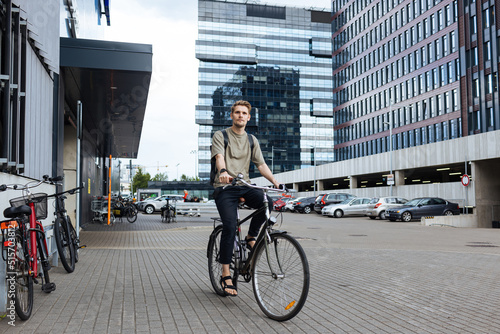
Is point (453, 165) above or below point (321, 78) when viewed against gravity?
below

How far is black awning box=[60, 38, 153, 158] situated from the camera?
36.9 feet

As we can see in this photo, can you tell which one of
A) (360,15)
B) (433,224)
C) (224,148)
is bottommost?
(433,224)

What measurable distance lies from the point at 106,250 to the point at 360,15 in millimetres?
70411

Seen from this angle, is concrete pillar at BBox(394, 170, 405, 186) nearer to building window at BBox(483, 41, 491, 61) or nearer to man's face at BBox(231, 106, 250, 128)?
building window at BBox(483, 41, 491, 61)

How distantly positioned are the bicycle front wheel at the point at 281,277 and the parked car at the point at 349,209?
30.5 metres

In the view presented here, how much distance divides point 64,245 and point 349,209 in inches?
1169

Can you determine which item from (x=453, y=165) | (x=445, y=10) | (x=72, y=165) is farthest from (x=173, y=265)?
(x=445, y=10)

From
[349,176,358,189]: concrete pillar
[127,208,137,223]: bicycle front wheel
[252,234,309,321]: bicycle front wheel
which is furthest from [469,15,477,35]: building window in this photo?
[252,234,309,321]: bicycle front wheel

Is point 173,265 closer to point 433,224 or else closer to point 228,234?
point 228,234

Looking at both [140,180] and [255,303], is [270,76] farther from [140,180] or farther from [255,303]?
[255,303]

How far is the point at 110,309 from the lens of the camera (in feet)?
16.3

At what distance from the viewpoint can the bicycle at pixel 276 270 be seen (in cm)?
431

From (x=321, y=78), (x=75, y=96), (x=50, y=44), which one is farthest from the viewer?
(x=321, y=78)

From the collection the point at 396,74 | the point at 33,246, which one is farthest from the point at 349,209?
the point at 396,74
